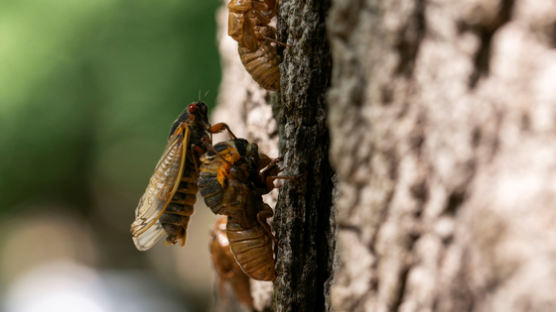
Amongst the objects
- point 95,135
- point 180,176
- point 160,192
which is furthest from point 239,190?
point 95,135

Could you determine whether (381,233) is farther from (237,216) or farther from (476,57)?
(237,216)

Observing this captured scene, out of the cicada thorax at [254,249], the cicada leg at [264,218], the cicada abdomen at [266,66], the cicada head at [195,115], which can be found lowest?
the cicada thorax at [254,249]

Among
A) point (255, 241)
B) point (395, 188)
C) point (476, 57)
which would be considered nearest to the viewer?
point (476, 57)

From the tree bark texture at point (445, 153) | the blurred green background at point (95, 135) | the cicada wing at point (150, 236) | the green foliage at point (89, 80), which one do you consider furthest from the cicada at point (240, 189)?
the green foliage at point (89, 80)

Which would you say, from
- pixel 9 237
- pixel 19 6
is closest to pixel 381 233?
pixel 19 6

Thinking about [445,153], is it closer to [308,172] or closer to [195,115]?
[308,172]

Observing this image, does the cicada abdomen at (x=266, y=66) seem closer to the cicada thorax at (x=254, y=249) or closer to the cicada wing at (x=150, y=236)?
the cicada thorax at (x=254, y=249)
